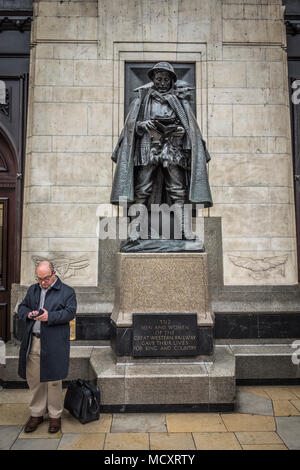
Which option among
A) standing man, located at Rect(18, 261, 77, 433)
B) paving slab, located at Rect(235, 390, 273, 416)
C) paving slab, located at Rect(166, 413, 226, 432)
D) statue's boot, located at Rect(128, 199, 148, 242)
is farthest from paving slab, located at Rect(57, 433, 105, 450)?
statue's boot, located at Rect(128, 199, 148, 242)

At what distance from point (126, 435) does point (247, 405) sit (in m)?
1.72

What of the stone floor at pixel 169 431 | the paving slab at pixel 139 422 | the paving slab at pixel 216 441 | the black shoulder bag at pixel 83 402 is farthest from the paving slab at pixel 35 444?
the paving slab at pixel 216 441

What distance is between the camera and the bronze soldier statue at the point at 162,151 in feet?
16.6

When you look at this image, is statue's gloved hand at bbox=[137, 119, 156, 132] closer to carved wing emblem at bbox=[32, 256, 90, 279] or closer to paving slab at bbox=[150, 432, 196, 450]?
carved wing emblem at bbox=[32, 256, 90, 279]

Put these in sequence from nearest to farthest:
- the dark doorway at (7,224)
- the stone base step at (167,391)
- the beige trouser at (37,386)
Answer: the beige trouser at (37,386), the stone base step at (167,391), the dark doorway at (7,224)

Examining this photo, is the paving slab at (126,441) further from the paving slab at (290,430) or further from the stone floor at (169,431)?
the paving slab at (290,430)

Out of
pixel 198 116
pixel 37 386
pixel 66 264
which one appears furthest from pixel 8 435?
pixel 198 116

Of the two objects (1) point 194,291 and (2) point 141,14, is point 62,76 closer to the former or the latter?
(2) point 141,14

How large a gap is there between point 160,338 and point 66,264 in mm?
2587

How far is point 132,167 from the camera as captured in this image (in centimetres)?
509

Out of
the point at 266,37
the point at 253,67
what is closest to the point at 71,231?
the point at 253,67

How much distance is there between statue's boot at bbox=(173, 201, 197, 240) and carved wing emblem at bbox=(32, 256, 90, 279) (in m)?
2.15

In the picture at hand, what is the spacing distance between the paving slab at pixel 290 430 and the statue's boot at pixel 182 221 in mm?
2510

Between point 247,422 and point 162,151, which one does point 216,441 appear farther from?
point 162,151
